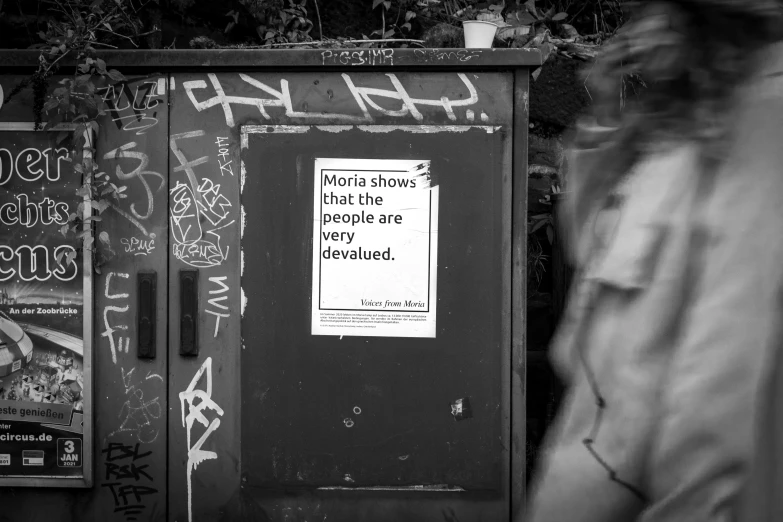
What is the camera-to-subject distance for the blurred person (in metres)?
0.97

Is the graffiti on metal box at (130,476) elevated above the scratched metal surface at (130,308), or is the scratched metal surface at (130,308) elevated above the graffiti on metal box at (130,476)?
the scratched metal surface at (130,308)

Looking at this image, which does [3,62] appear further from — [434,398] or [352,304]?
[434,398]

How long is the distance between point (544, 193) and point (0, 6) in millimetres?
2887

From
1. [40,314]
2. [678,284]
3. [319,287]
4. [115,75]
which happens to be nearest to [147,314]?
[40,314]

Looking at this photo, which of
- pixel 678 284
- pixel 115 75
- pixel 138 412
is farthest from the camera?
pixel 138 412

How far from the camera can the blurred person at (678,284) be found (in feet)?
3.18

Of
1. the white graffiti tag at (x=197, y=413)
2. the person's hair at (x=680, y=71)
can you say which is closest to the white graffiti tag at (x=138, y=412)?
the white graffiti tag at (x=197, y=413)

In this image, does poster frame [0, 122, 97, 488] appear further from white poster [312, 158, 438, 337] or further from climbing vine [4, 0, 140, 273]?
white poster [312, 158, 438, 337]

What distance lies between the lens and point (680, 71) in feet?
3.63

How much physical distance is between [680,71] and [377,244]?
1884 millimetres

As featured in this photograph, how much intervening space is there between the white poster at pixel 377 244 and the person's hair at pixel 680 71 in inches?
65.7

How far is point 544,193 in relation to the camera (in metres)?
4.03

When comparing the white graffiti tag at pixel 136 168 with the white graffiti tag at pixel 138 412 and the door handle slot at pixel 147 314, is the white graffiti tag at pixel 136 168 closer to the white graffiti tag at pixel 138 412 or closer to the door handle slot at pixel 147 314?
the door handle slot at pixel 147 314

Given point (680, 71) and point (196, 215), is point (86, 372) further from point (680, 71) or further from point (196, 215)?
point (680, 71)
